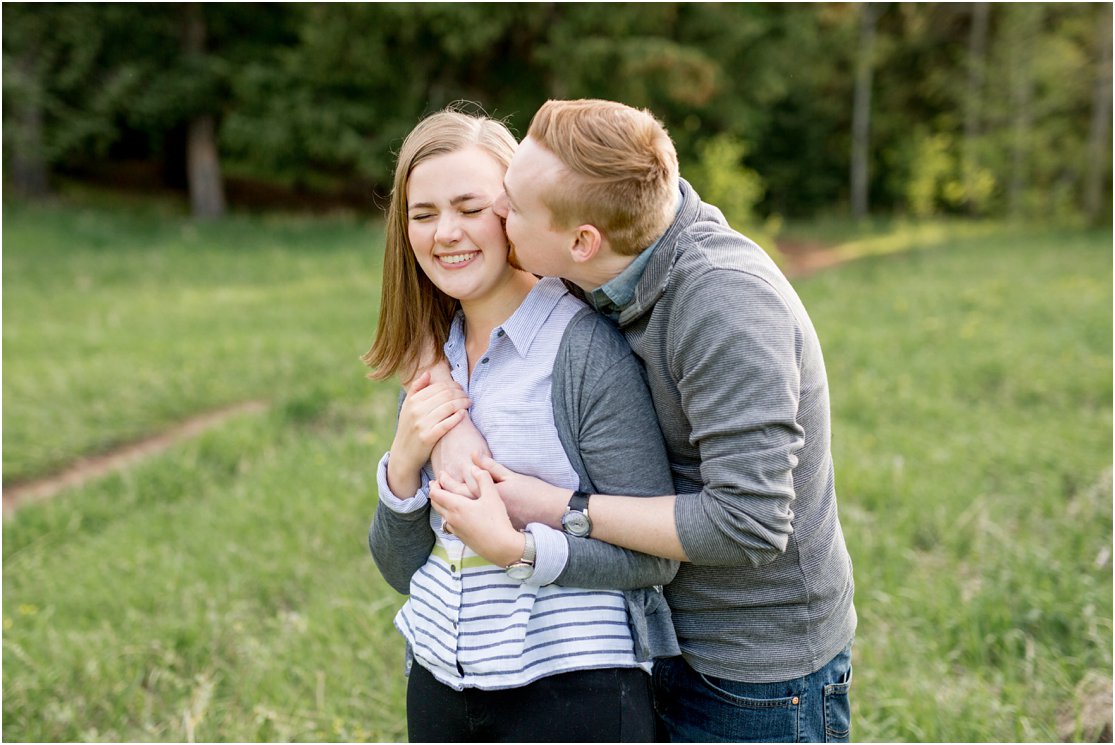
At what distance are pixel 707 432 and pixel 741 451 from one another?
57 mm

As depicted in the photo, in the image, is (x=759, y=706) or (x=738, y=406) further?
(x=759, y=706)

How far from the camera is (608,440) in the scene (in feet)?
5.24

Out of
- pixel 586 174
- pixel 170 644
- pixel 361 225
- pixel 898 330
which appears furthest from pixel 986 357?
pixel 361 225

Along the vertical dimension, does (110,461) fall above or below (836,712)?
below

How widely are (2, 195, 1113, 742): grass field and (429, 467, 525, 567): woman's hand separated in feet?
5.18

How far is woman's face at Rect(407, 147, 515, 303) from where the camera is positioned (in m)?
1.74

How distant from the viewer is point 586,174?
5.03 feet

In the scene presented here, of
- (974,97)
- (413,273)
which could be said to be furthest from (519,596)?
(974,97)

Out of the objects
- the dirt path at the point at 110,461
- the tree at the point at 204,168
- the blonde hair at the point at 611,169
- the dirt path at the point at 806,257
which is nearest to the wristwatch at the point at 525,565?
the blonde hair at the point at 611,169

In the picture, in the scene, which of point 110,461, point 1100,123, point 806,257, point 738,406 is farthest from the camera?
point 1100,123

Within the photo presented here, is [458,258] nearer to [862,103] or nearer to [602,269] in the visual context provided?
[602,269]

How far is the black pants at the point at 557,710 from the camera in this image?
5.38 ft

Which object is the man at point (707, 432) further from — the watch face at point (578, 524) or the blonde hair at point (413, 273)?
the blonde hair at point (413, 273)

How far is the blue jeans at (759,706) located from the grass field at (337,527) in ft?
3.72
